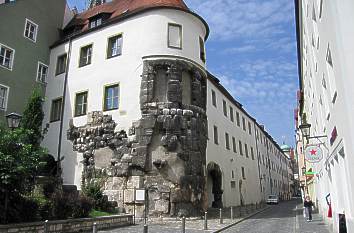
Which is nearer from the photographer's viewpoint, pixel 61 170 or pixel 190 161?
pixel 190 161

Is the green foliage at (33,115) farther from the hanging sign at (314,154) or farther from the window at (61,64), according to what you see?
the hanging sign at (314,154)

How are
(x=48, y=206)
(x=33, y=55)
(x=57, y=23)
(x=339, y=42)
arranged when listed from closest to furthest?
(x=339, y=42) → (x=48, y=206) → (x=33, y=55) → (x=57, y=23)

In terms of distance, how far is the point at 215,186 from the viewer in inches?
1164

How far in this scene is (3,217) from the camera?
37.1 ft

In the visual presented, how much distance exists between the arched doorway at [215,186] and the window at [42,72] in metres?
15.1

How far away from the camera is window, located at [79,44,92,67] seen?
81.7 feet

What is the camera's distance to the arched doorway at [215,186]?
95.8ft

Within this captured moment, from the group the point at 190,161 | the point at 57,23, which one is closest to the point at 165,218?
the point at 190,161

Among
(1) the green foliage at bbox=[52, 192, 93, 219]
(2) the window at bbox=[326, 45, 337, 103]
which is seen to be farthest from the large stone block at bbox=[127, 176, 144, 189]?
(2) the window at bbox=[326, 45, 337, 103]

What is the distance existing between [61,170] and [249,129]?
2937cm

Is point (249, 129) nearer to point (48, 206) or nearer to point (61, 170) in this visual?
point (61, 170)

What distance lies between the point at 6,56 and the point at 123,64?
8416mm

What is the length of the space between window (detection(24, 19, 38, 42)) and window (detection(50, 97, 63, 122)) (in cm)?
510

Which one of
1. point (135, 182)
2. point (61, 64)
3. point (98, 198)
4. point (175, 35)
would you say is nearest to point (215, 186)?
point (135, 182)
